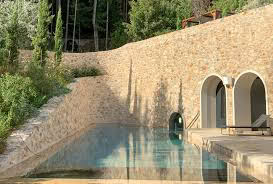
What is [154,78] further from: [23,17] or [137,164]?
[137,164]

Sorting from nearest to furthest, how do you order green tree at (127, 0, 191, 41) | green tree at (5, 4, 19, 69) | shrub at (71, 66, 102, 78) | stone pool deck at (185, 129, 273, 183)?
stone pool deck at (185, 129, 273, 183) < green tree at (5, 4, 19, 69) < shrub at (71, 66, 102, 78) < green tree at (127, 0, 191, 41)

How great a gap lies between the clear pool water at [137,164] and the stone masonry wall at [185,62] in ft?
15.6

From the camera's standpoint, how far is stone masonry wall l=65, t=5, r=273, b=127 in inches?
507

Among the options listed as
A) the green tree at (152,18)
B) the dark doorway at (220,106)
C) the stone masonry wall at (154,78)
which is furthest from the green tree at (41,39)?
the green tree at (152,18)

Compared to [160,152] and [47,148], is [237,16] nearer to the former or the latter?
[160,152]

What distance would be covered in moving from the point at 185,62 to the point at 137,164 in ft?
31.4

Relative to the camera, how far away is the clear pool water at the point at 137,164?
21.5 feet

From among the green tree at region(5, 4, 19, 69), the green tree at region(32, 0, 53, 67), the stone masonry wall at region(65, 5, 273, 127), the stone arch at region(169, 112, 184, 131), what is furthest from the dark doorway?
the green tree at region(5, 4, 19, 69)

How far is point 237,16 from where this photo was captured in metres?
13.8

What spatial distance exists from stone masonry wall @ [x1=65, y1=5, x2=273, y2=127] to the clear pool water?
476 centimetres

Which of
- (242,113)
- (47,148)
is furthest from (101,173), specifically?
(242,113)

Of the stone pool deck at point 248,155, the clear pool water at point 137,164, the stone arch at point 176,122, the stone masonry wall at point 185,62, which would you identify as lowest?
the clear pool water at point 137,164

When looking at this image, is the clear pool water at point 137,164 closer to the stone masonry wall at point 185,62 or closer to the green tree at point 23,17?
the stone masonry wall at point 185,62

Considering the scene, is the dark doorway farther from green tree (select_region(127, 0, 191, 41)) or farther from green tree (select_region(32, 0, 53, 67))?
green tree (select_region(127, 0, 191, 41))
